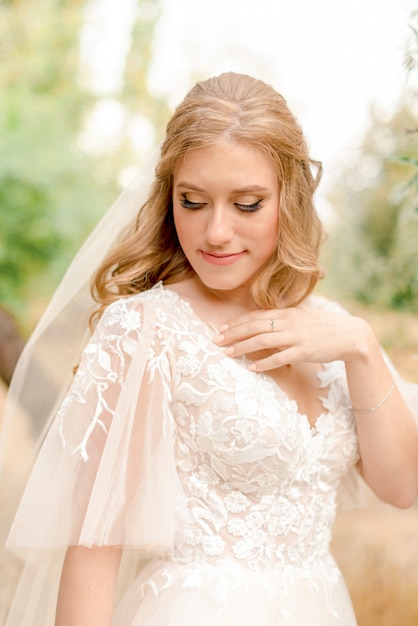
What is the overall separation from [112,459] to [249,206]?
2.29ft

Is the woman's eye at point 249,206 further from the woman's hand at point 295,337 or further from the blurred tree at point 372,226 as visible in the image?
the blurred tree at point 372,226

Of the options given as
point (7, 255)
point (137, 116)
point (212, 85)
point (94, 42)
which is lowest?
point (7, 255)

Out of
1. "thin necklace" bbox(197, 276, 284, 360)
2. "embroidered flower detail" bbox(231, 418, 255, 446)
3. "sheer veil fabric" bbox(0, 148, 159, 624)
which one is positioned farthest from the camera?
"sheer veil fabric" bbox(0, 148, 159, 624)

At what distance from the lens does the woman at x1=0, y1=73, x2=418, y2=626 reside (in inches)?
72.6

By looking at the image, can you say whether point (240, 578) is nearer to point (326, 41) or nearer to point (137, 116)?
point (326, 41)

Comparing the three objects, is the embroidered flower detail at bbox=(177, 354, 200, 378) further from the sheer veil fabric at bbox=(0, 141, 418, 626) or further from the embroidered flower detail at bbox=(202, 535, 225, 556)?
the embroidered flower detail at bbox=(202, 535, 225, 556)

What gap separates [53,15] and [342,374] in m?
8.04

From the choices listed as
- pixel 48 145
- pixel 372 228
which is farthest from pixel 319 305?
pixel 48 145

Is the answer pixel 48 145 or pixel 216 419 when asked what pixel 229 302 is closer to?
pixel 216 419

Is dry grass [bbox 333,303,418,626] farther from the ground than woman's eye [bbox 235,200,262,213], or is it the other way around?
woman's eye [bbox 235,200,262,213]

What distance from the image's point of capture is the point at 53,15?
9.15 meters

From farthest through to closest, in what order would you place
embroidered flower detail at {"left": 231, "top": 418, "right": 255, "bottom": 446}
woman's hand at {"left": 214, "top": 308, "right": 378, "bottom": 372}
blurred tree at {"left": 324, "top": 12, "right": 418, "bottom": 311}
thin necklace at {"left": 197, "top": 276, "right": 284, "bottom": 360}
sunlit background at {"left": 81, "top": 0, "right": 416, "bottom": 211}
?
sunlit background at {"left": 81, "top": 0, "right": 416, "bottom": 211} < blurred tree at {"left": 324, "top": 12, "right": 418, "bottom": 311} < thin necklace at {"left": 197, "top": 276, "right": 284, "bottom": 360} < woman's hand at {"left": 214, "top": 308, "right": 378, "bottom": 372} < embroidered flower detail at {"left": 231, "top": 418, "right": 255, "bottom": 446}

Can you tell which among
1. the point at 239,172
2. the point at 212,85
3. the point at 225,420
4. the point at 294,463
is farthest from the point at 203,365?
the point at 212,85

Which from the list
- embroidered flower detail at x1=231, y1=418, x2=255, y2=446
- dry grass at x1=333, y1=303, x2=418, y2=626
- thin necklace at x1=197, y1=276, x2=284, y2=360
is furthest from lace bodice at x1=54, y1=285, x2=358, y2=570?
dry grass at x1=333, y1=303, x2=418, y2=626
